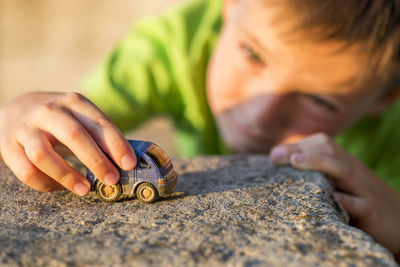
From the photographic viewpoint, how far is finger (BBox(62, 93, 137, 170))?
3.51 feet

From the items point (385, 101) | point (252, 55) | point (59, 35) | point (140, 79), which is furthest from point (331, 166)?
point (59, 35)

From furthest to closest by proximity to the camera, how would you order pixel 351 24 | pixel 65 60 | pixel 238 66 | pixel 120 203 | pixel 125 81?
1. pixel 65 60
2. pixel 125 81
3. pixel 238 66
4. pixel 351 24
5. pixel 120 203

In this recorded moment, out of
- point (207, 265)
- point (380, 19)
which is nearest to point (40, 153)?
point (207, 265)

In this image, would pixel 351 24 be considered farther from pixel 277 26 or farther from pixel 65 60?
pixel 65 60

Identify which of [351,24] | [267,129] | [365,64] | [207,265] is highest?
[351,24]

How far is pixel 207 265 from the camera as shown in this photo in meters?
0.79

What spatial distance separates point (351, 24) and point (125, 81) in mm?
1313

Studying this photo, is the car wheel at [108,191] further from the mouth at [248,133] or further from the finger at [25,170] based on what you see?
the mouth at [248,133]

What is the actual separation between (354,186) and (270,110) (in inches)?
28.1

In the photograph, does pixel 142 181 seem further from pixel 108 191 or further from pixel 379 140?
pixel 379 140

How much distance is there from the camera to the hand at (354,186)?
4.72ft

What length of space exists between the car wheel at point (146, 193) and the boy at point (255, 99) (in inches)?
2.8

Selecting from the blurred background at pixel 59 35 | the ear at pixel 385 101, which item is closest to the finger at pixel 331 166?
the ear at pixel 385 101

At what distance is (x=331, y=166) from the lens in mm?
Answer: 1447
